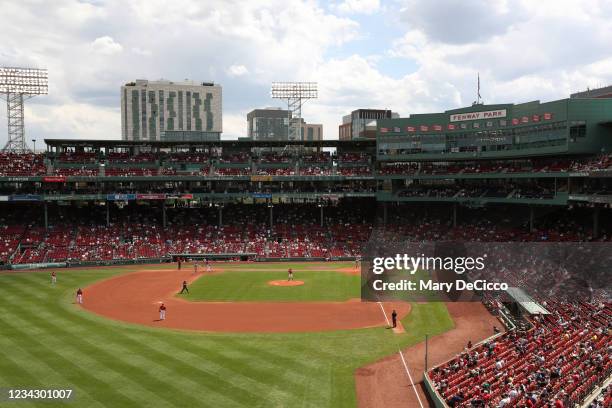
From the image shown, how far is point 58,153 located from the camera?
2827 inches

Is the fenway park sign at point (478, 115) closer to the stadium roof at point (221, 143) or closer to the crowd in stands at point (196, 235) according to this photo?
the stadium roof at point (221, 143)

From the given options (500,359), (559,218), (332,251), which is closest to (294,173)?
(332,251)

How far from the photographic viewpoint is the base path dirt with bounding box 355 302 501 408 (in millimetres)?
22047

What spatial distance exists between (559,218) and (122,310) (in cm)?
4388

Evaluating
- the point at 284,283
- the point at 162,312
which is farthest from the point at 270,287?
the point at 162,312

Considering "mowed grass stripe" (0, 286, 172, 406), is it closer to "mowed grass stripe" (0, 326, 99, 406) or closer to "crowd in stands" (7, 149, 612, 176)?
"mowed grass stripe" (0, 326, 99, 406)

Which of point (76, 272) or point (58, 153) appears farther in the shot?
point (58, 153)

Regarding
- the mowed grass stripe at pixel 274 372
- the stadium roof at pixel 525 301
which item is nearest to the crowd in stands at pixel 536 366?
the stadium roof at pixel 525 301

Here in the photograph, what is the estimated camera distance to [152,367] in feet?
82.6

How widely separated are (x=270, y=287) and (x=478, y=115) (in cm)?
3387

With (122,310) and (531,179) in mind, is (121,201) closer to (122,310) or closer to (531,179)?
(122,310)

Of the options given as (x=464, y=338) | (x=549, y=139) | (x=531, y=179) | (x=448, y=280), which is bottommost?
(x=464, y=338)

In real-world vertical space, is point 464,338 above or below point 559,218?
below

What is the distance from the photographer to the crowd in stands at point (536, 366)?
19.2 metres
